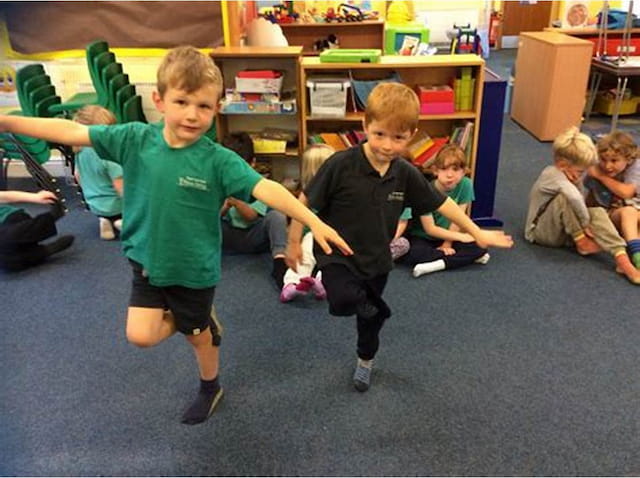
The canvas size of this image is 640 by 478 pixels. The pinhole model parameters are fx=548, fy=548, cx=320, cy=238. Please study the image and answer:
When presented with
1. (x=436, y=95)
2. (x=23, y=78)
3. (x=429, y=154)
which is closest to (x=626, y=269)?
(x=429, y=154)

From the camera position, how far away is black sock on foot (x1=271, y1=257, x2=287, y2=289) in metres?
2.79

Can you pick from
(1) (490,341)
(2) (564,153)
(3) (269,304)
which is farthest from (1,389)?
(2) (564,153)

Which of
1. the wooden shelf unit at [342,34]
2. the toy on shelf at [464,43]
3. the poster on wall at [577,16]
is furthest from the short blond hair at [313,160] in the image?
the poster on wall at [577,16]

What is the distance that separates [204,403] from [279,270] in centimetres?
99

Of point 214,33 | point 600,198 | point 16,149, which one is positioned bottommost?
point 600,198

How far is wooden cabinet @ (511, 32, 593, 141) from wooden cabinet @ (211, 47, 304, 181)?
8.51 feet

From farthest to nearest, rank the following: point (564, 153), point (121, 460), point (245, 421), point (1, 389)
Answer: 1. point (564, 153)
2. point (1, 389)
3. point (245, 421)
4. point (121, 460)

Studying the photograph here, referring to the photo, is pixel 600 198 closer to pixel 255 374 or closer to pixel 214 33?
pixel 255 374

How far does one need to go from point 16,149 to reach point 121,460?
265 centimetres

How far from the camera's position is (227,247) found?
10.6 feet

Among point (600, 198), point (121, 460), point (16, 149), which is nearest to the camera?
point (121, 460)

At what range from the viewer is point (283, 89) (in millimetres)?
3621

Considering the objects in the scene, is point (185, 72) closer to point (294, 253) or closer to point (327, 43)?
point (294, 253)

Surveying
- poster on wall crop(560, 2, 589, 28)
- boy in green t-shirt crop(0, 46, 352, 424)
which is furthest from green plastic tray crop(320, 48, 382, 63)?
poster on wall crop(560, 2, 589, 28)
